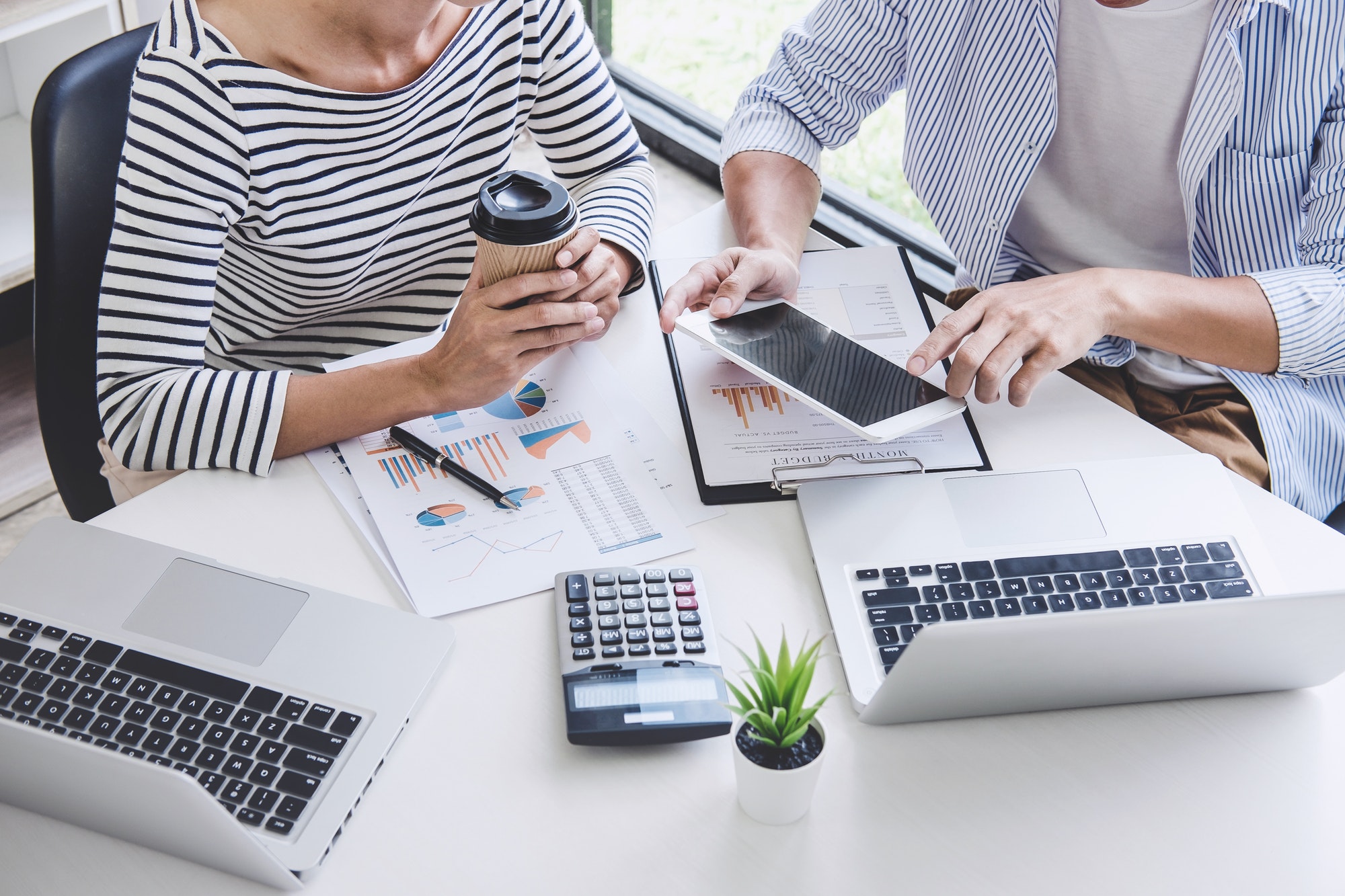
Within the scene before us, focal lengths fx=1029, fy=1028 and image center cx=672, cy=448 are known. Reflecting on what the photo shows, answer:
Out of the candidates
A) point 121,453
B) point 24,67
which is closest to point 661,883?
point 121,453

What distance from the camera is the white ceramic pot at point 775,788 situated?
0.66 metres

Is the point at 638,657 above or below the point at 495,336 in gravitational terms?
below

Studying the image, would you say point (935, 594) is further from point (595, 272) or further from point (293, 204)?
point (293, 204)

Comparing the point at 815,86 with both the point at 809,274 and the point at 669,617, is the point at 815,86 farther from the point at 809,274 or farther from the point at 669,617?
the point at 669,617

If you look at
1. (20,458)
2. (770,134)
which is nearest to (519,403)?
(770,134)

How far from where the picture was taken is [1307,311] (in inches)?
41.4

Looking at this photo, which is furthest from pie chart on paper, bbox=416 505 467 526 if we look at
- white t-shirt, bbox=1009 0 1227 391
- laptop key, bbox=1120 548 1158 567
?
white t-shirt, bbox=1009 0 1227 391

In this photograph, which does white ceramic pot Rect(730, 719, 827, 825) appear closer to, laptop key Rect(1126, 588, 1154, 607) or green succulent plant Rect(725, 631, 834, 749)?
green succulent plant Rect(725, 631, 834, 749)

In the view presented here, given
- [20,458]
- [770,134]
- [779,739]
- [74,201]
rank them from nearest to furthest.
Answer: [779,739], [74,201], [770,134], [20,458]

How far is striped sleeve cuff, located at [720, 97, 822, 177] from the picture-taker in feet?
4.23

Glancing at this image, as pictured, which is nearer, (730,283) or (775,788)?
(775,788)

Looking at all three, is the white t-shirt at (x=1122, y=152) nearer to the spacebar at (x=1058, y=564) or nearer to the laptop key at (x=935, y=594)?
the spacebar at (x=1058, y=564)

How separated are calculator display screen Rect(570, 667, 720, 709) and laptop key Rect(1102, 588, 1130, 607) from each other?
1.08 ft

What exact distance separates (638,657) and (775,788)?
0.50 feet
